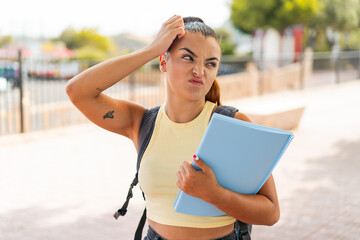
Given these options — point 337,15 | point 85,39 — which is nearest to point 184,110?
point 337,15

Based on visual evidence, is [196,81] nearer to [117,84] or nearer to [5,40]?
[117,84]

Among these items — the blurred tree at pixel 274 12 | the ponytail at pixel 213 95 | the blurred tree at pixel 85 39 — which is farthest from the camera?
the blurred tree at pixel 85 39

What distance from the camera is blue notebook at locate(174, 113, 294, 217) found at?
1.34 metres

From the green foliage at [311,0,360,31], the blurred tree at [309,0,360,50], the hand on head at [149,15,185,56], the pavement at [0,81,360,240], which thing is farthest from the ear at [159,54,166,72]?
the green foliage at [311,0,360,31]

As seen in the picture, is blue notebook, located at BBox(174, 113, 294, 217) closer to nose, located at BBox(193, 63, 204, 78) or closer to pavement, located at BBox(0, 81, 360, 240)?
nose, located at BBox(193, 63, 204, 78)

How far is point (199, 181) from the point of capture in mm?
1391

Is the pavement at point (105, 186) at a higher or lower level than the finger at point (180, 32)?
lower

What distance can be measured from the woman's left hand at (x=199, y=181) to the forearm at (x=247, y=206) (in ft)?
0.08

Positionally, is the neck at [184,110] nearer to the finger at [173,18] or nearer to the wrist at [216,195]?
the finger at [173,18]

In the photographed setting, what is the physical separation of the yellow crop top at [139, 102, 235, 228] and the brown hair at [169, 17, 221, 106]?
12 centimetres

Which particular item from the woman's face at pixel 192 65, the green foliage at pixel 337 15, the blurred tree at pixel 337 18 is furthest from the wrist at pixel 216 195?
the green foliage at pixel 337 15

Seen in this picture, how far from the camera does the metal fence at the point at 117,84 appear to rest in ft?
29.9

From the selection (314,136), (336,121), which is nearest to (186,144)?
(314,136)

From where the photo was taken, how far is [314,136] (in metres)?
9.52
